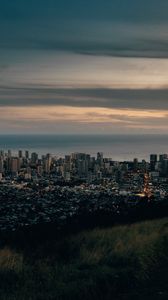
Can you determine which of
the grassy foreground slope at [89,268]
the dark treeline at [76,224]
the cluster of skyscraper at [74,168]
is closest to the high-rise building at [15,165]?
the cluster of skyscraper at [74,168]

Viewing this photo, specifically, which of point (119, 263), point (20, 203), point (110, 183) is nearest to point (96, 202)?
point (20, 203)

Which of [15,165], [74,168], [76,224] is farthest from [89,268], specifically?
[74,168]

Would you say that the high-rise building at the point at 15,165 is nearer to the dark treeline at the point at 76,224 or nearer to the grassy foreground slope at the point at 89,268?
the dark treeline at the point at 76,224

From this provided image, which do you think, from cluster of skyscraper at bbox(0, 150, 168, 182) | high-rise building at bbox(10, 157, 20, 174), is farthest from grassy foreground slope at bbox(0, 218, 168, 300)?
high-rise building at bbox(10, 157, 20, 174)

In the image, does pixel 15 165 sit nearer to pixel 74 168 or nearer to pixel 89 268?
pixel 74 168

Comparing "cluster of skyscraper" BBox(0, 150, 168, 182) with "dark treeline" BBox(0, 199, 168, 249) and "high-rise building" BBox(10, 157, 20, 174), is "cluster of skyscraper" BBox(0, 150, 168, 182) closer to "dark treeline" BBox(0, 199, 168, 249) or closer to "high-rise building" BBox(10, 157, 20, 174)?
"high-rise building" BBox(10, 157, 20, 174)

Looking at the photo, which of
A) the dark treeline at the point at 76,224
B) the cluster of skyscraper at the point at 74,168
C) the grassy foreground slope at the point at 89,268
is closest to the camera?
the grassy foreground slope at the point at 89,268

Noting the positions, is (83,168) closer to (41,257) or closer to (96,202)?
(96,202)

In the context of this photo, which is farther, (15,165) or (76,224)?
(15,165)
